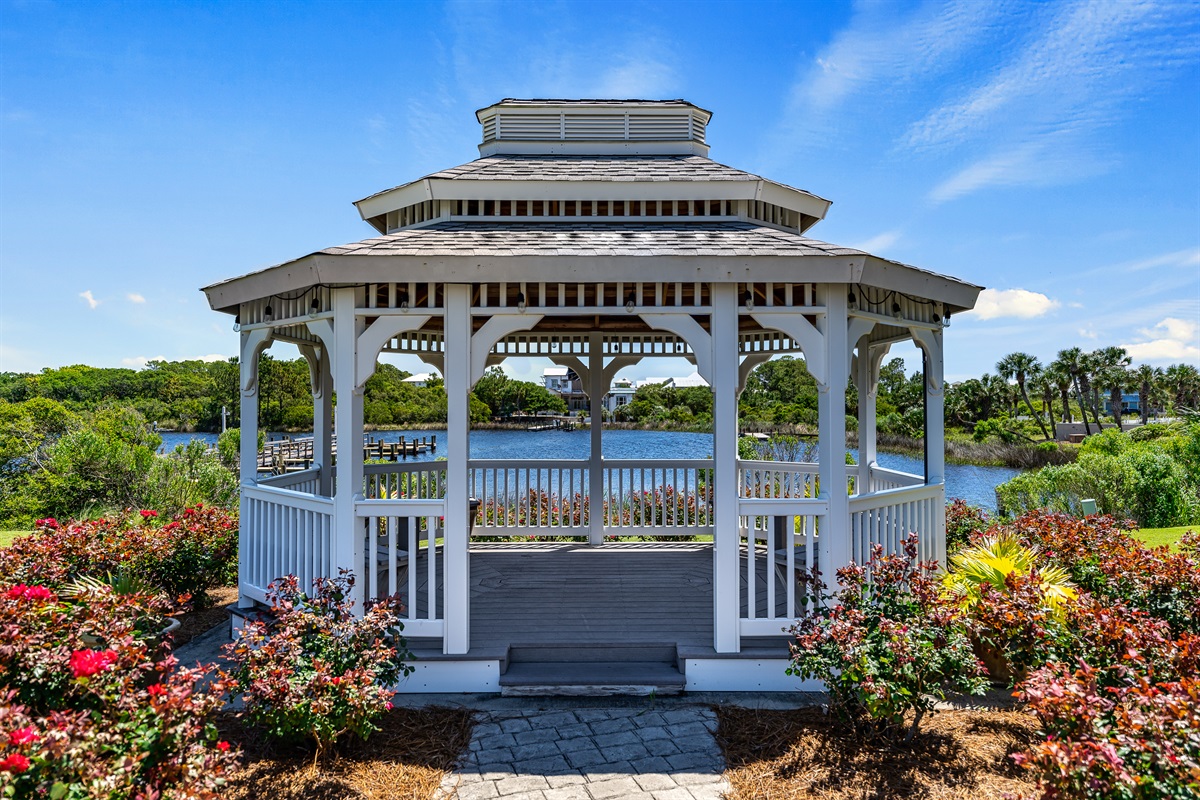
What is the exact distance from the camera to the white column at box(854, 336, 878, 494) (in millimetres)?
6117

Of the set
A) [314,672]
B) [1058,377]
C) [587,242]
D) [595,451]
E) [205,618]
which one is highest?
[1058,377]

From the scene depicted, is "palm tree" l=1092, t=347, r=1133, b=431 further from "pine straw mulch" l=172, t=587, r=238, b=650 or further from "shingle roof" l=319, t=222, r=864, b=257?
"pine straw mulch" l=172, t=587, r=238, b=650

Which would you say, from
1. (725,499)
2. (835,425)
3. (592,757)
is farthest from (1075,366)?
(592,757)

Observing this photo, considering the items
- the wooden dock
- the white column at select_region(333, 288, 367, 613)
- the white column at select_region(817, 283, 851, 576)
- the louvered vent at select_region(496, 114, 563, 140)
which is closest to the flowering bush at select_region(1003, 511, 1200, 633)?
the white column at select_region(817, 283, 851, 576)

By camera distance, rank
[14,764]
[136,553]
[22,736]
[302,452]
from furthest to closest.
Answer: [302,452]
[136,553]
[22,736]
[14,764]

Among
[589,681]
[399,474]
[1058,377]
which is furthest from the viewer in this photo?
[1058,377]

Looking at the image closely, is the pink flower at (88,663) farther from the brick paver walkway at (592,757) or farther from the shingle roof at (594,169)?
the shingle roof at (594,169)

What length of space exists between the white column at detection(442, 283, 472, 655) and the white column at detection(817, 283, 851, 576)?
2600 mm

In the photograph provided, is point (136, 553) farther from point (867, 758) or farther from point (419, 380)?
point (419, 380)

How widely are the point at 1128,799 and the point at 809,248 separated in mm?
3421

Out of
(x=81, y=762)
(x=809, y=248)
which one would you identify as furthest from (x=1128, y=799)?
(x=81, y=762)

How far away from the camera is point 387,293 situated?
4418mm

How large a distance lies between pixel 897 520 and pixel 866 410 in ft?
5.60

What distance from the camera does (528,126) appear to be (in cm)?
711
